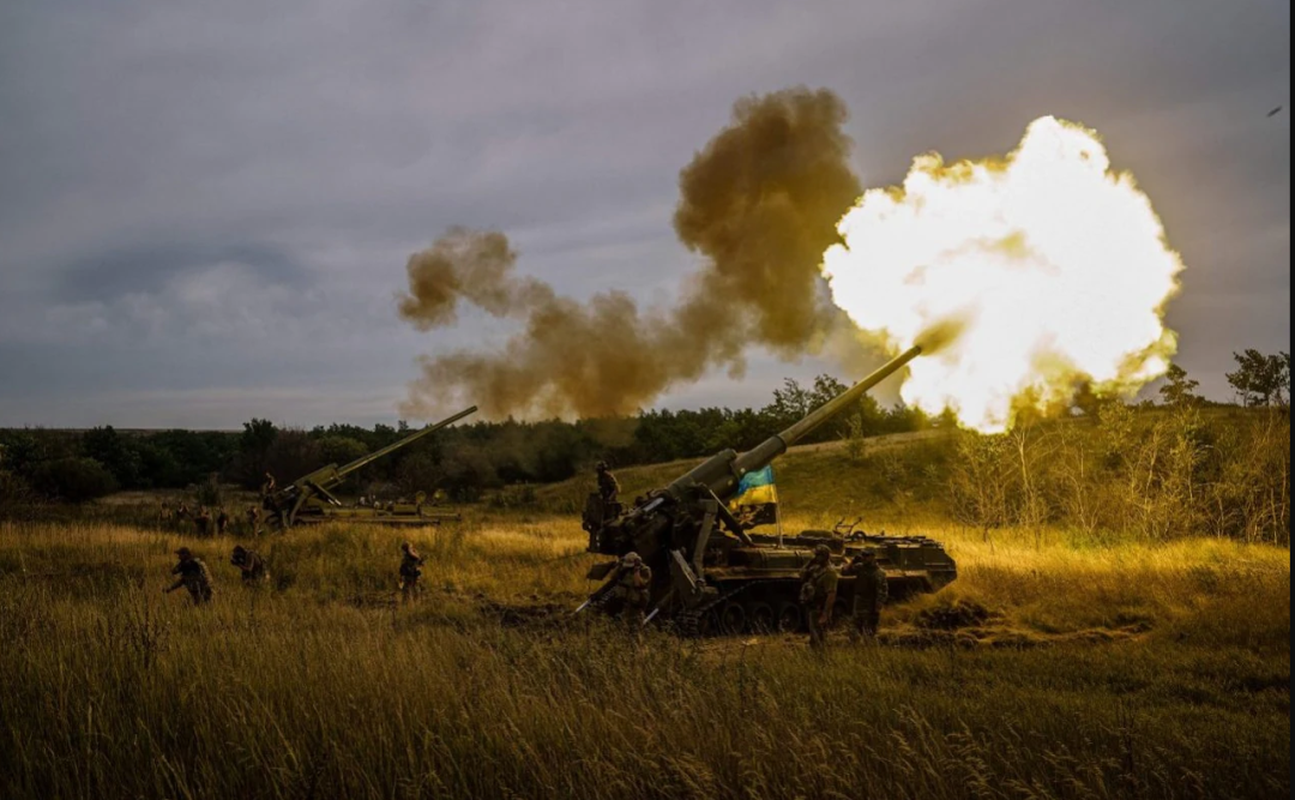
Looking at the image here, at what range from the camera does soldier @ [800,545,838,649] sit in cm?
1108

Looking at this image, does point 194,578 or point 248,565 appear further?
point 248,565

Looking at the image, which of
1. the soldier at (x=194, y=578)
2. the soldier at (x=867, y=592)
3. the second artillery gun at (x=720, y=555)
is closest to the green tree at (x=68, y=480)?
the soldier at (x=194, y=578)

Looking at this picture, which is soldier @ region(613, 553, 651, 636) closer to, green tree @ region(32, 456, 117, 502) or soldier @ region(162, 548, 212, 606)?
soldier @ region(162, 548, 212, 606)

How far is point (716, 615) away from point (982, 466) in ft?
74.6

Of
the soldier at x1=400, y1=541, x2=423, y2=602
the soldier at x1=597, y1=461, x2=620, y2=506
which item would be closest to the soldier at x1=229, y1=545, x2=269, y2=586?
the soldier at x1=400, y1=541, x2=423, y2=602

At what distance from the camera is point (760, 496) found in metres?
15.5

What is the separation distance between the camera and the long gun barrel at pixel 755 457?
14188mm

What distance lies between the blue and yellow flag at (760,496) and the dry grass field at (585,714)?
4635 mm

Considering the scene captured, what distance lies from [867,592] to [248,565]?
9555 mm

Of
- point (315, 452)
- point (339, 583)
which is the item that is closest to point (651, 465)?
point (315, 452)

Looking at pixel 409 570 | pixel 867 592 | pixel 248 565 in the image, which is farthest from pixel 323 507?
pixel 867 592

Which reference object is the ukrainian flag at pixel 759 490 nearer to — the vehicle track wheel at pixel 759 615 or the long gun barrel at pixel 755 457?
the long gun barrel at pixel 755 457

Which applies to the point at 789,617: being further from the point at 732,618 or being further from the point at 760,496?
the point at 760,496

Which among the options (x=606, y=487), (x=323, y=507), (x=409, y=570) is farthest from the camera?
(x=323, y=507)
